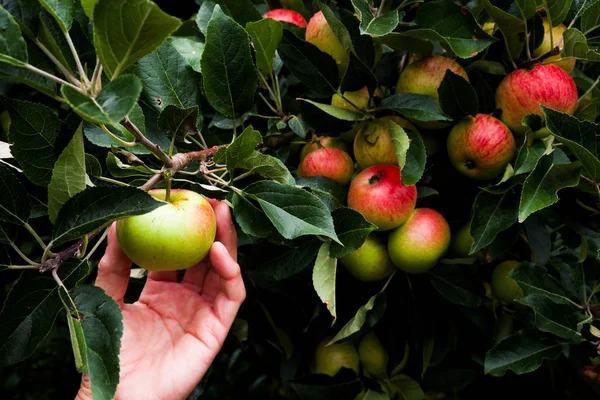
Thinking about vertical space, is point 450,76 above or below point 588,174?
above

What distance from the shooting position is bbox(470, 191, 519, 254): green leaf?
2.90 feet

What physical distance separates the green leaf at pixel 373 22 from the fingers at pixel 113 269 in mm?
491

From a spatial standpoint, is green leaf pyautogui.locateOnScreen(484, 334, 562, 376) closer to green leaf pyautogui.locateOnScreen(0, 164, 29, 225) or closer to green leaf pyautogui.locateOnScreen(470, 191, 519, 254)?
green leaf pyautogui.locateOnScreen(470, 191, 519, 254)

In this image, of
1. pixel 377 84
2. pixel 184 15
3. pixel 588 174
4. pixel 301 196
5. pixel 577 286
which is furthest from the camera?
pixel 184 15

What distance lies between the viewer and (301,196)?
0.74 meters

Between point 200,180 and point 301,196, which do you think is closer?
point 301,196

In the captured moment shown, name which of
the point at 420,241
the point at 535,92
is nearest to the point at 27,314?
the point at 420,241

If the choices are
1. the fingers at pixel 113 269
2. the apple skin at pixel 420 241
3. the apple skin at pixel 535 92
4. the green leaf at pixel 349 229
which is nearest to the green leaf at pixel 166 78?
the fingers at pixel 113 269

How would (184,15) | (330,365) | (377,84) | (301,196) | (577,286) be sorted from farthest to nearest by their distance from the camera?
(184,15), (330,365), (577,286), (377,84), (301,196)

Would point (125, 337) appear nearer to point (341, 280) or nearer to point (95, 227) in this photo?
point (95, 227)

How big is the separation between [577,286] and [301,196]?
2.33 feet

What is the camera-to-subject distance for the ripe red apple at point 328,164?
98cm

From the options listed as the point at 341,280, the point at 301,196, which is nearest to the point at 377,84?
the point at 301,196

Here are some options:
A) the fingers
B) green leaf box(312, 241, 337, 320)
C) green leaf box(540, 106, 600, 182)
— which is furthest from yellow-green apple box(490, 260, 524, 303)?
the fingers
